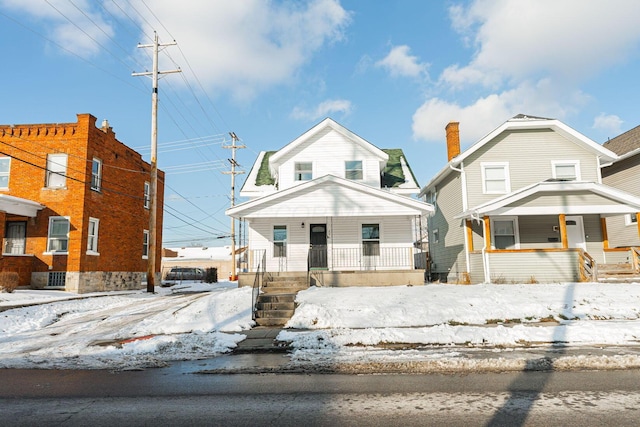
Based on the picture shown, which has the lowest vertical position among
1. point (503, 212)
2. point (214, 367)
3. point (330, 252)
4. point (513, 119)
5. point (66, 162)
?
point (214, 367)

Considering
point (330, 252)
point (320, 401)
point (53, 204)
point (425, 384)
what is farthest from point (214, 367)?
point (53, 204)

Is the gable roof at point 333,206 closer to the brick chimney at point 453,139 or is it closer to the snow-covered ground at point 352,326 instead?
the snow-covered ground at point 352,326

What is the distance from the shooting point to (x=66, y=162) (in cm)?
2066

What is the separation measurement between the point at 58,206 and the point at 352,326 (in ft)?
56.9

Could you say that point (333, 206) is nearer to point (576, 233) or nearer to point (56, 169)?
point (576, 233)

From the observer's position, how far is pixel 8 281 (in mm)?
16859

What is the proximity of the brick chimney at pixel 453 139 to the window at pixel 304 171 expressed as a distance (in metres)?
7.99

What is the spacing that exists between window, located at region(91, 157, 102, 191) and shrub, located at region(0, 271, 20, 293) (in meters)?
5.74

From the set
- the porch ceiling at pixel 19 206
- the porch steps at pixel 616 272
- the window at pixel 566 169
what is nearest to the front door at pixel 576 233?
the window at pixel 566 169

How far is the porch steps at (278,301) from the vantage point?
37.8 ft

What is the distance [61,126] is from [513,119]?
22532 mm

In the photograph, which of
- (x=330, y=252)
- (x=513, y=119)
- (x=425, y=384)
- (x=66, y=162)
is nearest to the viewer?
(x=425, y=384)

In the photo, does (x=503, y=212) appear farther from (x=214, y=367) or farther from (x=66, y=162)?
(x=66, y=162)

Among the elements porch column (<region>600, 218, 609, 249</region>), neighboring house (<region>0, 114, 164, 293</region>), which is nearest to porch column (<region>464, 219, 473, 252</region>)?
porch column (<region>600, 218, 609, 249</region>)
